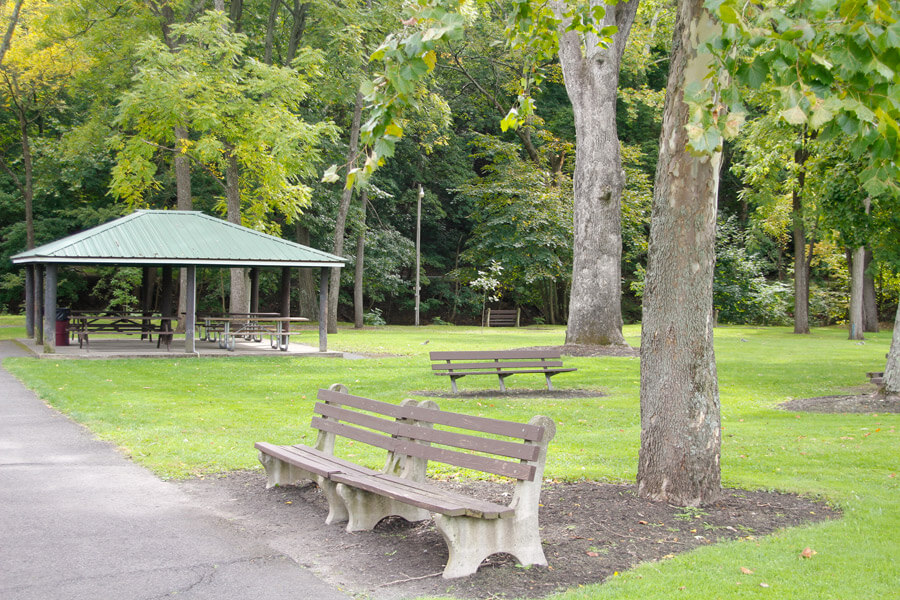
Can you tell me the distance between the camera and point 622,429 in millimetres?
10578

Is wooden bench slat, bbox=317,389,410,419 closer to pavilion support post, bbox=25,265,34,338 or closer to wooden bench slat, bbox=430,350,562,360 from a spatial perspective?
wooden bench slat, bbox=430,350,562,360

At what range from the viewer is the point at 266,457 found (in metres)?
7.22

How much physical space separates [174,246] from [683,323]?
56.9 ft

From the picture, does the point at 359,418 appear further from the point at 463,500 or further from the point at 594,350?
the point at 594,350

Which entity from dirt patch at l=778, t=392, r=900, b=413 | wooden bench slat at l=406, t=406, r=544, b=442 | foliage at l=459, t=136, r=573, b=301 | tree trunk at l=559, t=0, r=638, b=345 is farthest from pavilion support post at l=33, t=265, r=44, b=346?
foliage at l=459, t=136, r=573, b=301

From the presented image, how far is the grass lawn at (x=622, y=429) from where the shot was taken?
4957 mm

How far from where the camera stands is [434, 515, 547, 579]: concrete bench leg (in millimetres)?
Answer: 4906

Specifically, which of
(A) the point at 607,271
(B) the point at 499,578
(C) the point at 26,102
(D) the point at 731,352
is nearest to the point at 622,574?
(B) the point at 499,578

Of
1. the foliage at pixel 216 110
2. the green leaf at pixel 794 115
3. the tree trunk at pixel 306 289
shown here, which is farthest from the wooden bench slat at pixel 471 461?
the tree trunk at pixel 306 289

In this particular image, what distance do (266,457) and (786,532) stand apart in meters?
4.27

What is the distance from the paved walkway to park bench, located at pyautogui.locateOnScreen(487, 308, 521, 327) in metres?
35.6

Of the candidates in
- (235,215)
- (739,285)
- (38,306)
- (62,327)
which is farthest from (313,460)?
(739,285)

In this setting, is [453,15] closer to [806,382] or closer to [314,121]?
[806,382]

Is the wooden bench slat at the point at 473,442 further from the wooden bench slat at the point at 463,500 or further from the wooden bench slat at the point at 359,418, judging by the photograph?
the wooden bench slat at the point at 463,500
